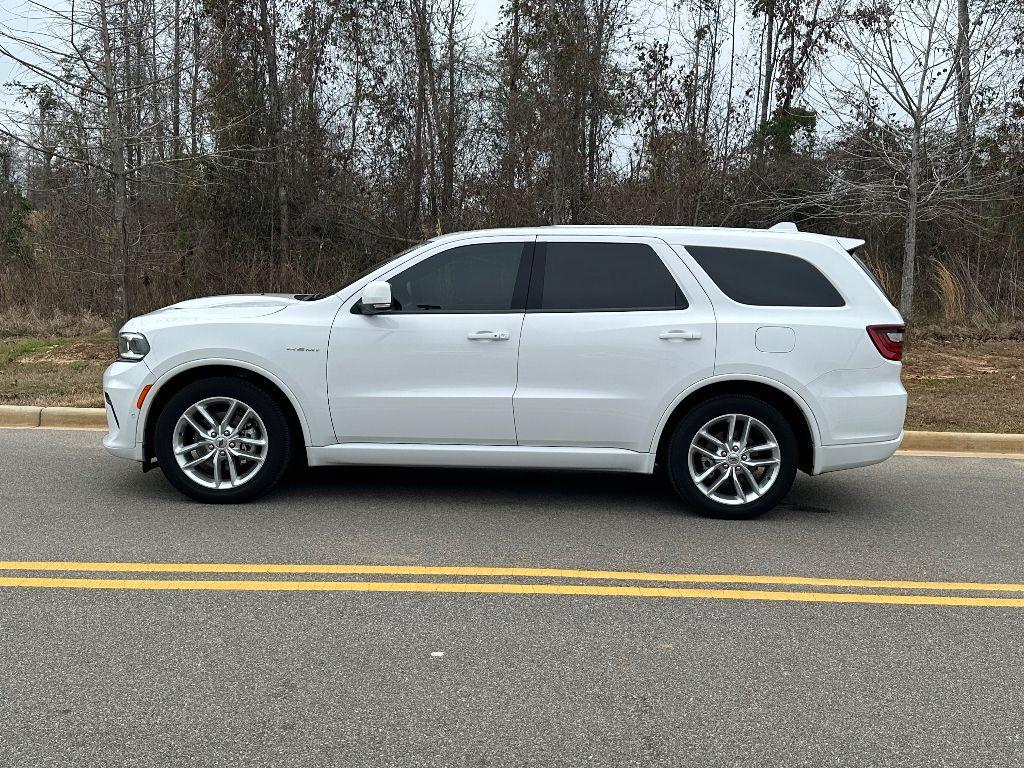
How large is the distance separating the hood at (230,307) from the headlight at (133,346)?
0.21 metres

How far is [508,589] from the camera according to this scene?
189 inches

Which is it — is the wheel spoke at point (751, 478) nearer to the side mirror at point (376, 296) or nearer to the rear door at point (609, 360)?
the rear door at point (609, 360)

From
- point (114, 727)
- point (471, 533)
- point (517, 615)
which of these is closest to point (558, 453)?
point (471, 533)

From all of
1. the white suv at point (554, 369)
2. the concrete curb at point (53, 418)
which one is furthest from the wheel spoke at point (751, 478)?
the concrete curb at point (53, 418)

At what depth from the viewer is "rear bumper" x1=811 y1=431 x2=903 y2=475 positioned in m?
6.14

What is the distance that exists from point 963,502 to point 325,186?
48.7ft

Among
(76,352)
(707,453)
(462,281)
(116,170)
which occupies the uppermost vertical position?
(116,170)

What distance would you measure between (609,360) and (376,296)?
1.53 metres

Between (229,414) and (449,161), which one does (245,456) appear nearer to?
(229,414)

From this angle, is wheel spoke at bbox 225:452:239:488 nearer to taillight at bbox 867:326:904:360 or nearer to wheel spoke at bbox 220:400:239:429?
wheel spoke at bbox 220:400:239:429

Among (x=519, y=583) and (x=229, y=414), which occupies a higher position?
(x=229, y=414)

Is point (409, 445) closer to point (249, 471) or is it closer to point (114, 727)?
point (249, 471)

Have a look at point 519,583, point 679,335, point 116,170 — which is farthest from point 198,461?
point 116,170

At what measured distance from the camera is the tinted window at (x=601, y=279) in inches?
246
